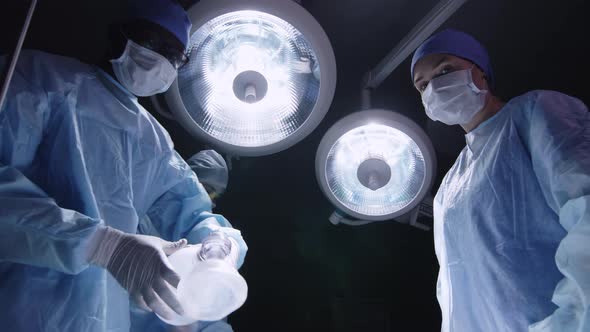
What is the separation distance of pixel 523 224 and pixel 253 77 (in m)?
0.85

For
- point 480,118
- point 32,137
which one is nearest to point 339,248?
point 480,118

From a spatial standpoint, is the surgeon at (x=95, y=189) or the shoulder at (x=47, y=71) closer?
the surgeon at (x=95, y=189)

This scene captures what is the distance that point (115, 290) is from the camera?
1082 mm

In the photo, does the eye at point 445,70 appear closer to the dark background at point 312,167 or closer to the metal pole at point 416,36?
the metal pole at point 416,36

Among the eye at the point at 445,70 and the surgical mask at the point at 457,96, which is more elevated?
the eye at the point at 445,70

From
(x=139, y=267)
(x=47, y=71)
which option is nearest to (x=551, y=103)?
(x=139, y=267)

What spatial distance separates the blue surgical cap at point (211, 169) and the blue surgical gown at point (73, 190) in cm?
45

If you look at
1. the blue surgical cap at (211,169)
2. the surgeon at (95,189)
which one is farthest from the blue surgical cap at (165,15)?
the blue surgical cap at (211,169)

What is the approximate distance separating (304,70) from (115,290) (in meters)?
0.82

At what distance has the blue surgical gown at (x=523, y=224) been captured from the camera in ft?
2.85

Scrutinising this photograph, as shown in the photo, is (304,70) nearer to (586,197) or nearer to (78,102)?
(78,102)

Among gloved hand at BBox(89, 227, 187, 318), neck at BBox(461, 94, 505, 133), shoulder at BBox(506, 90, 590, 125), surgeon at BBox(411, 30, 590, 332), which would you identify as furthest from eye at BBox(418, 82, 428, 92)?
gloved hand at BBox(89, 227, 187, 318)

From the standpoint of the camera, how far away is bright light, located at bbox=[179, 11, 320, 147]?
1.19m

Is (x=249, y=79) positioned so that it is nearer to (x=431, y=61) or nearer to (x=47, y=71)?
(x=47, y=71)
